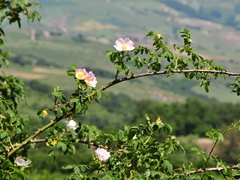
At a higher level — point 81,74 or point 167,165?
point 81,74

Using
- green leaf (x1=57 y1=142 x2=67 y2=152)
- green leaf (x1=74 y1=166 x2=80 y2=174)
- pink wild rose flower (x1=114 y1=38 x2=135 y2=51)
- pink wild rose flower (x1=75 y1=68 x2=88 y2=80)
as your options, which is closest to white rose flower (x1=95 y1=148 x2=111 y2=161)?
green leaf (x1=74 y1=166 x2=80 y2=174)

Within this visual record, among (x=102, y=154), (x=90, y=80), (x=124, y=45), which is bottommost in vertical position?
(x=102, y=154)

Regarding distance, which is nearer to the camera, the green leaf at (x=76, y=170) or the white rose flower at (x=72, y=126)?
the green leaf at (x=76, y=170)

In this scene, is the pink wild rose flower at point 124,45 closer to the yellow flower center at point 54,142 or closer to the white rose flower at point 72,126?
the white rose flower at point 72,126

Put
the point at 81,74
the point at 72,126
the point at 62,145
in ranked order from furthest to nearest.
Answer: the point at 72,126 < the point at 62,145 < the point at 81,74

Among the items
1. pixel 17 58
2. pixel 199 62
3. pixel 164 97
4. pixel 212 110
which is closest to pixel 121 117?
pixel 164 97

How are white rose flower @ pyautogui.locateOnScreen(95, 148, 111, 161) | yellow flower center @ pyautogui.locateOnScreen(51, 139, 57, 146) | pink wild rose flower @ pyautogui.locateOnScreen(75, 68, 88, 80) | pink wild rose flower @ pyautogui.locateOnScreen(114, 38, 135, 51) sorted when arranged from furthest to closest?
yellow flower center @ pyautogui.locateOnScreen(51, 139, 57, 146) < pink wild rose flower @ pyautogui.locateOnScreen(114, 38, 135, 51) < white rose flower @ pyautogui.locateOnScreen(95, 148, 111, 161) < pink wild rose flower @ pyautogui.locateOnScreen(75, 68, 88, 80)

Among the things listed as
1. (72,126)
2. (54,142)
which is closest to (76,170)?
(54,142)

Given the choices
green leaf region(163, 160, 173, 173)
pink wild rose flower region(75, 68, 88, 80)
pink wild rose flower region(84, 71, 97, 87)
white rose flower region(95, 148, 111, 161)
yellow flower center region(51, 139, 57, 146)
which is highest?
pink wild rose flower region(75, 68, 88, 80)

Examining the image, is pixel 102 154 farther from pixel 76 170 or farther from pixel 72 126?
pixel 72 126

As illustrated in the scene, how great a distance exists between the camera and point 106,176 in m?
3.14

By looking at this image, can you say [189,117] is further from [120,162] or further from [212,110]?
[120,162]

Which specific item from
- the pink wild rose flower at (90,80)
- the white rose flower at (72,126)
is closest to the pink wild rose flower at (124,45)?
the pink wild rose flower at (90,80)

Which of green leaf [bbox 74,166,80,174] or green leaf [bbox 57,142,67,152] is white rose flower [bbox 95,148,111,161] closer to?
green leaf [bbox 74,166,80,174]
